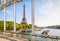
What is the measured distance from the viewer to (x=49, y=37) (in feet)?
31.1

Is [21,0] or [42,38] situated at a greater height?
[21,0]

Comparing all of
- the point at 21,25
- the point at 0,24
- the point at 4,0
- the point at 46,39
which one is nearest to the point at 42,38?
the point at 46,39

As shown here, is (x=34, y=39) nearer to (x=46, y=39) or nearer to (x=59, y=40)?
(x=46, y=39)

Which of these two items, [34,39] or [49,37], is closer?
[49,37]

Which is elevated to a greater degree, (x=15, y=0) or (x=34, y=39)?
(x=15, y=0)

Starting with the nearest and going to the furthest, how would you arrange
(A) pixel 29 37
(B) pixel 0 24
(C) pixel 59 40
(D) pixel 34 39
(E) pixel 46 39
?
(C) pixel 59 40
(E) pixel 46 39
(D) pixel 34 39
(A) pixel 29 37
(B) pixel 0 24

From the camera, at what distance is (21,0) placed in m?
14.1

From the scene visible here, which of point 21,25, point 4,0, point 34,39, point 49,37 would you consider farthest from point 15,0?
point 21,25

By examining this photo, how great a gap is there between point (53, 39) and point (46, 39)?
1.93 feet

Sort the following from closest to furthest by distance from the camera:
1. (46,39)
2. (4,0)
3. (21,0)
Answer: (46,39)
(21,0)
(4,0)

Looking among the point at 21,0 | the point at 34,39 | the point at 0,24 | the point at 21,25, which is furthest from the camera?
the point at 21,25

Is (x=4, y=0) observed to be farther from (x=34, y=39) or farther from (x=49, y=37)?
(x=49, y=37)

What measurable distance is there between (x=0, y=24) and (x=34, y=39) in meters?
27.0

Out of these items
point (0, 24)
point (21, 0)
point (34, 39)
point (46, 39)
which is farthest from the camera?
point (0, 24)
